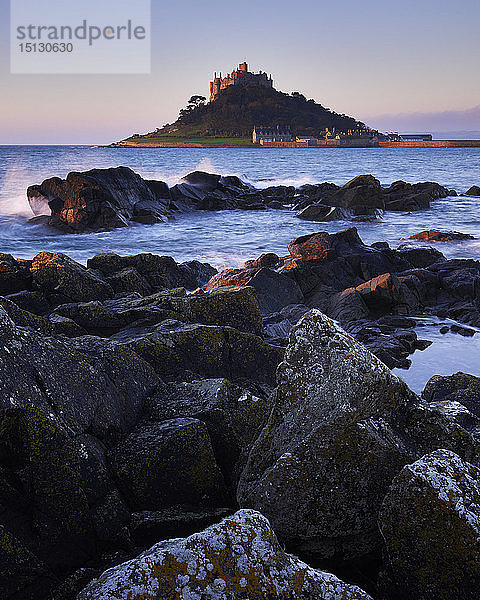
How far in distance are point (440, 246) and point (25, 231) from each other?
21156 mm

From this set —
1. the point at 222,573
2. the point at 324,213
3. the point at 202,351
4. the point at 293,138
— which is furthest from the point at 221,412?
the point at 293,138

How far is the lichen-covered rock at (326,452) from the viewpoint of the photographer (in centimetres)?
344

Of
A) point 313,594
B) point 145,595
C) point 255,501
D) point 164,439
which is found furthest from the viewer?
point 164,439

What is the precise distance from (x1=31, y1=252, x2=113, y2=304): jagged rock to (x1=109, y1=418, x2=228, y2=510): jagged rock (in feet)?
17.5

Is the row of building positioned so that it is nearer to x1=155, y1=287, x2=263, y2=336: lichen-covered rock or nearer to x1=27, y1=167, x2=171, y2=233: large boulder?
x1=27, y1=167, x2=171, y2=233: large boulder

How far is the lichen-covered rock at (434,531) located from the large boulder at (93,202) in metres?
27.6

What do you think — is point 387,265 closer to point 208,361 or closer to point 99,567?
point 208,361

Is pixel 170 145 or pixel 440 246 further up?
pixel 170 145

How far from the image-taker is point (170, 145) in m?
198

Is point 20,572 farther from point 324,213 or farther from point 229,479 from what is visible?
point 324,213

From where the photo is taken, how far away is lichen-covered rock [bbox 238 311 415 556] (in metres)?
3.44

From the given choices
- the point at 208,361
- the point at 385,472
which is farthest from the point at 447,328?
the point at 385,472

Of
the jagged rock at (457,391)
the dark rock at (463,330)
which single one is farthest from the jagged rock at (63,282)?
the dark rock at (463,330)

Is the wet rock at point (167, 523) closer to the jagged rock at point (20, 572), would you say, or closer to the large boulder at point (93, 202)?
the jagged rock at point (20, 572)
